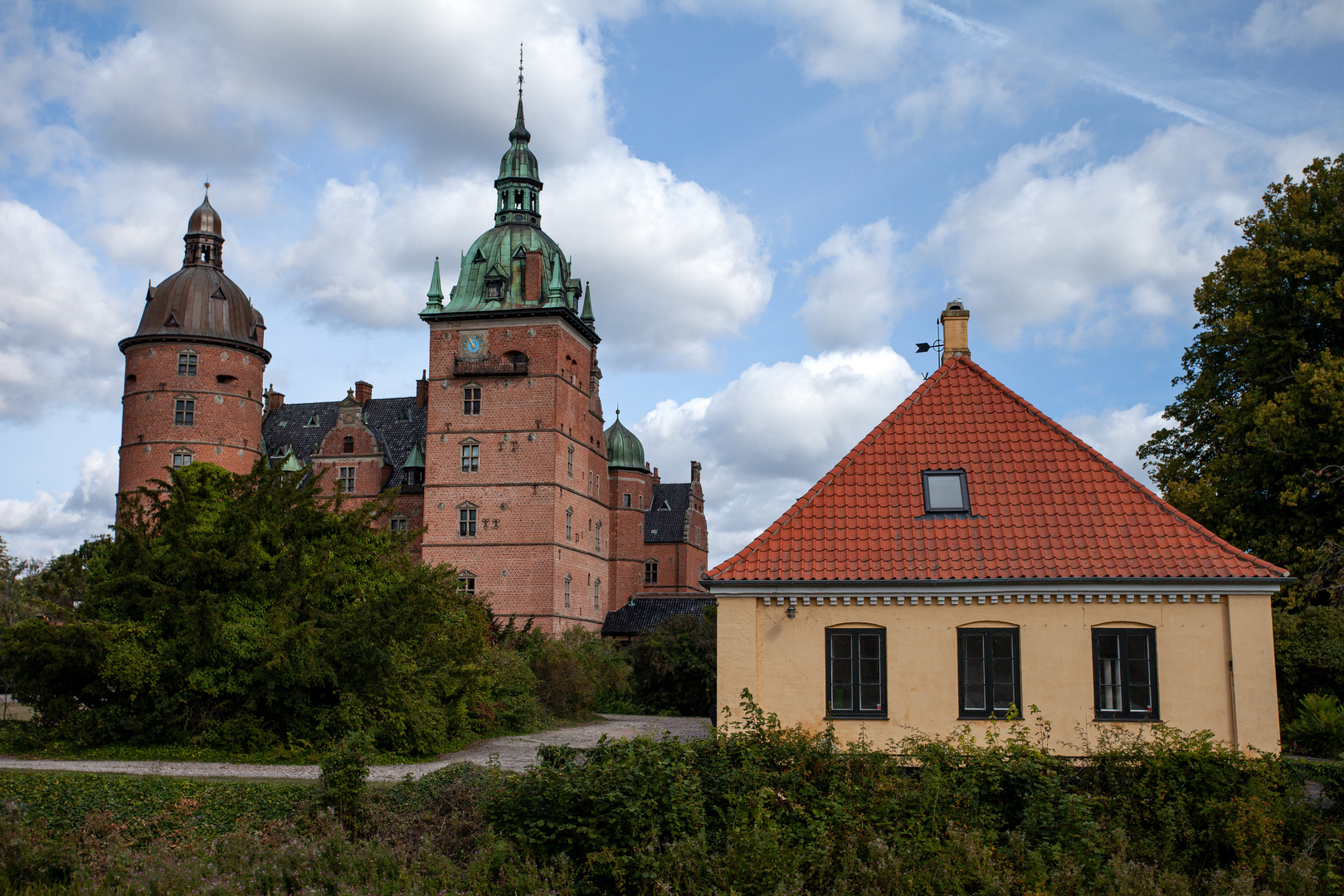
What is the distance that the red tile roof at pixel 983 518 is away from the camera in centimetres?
1436

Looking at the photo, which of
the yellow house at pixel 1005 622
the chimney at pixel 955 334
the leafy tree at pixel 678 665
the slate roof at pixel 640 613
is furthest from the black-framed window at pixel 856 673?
the slate roof at pixel 640 613

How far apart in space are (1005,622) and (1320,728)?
5.79 m

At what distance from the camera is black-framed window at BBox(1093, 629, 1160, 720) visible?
14.1 meters

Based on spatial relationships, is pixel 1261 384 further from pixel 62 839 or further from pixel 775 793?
pixel 62 839

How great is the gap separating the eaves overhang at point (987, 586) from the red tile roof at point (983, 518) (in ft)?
0.27

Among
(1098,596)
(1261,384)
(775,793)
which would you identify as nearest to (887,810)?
(775,793)

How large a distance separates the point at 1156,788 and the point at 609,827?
5.64 metres

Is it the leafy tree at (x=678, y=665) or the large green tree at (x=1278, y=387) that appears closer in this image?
the large green tree at (x=1278, y=387)

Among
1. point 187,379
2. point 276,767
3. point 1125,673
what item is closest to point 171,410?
point 187,379

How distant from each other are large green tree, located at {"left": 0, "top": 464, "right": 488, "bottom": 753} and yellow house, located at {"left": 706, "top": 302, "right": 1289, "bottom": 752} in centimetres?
748

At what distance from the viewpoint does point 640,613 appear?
55.9m

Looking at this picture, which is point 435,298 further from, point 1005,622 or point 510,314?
point 1005,622

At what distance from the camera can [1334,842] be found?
34.1ft

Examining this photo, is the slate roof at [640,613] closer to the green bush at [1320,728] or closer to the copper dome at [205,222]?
the copper dome at [205,222]
